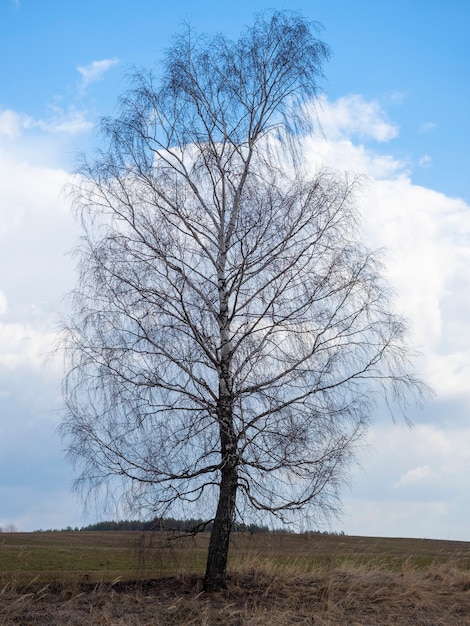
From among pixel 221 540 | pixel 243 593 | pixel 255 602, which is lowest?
pixel 255 602

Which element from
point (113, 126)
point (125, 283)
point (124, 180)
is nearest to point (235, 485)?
point (125, 283)

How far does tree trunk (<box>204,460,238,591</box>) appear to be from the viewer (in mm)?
11414

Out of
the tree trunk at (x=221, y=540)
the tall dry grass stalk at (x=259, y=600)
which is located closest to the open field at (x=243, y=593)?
the tall dry grass stalk at (x=259, y=600)

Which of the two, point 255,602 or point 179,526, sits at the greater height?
point 179,526

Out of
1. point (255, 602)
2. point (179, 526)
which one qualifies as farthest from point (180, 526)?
point (255, 602)

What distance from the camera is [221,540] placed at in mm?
11445

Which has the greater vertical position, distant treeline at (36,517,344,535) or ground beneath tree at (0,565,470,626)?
distant treeline at (36,517,344,535)

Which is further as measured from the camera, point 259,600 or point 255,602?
point 259,600

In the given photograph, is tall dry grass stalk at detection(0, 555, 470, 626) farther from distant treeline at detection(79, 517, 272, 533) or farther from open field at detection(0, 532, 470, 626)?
distant treeline at detection(79, 517, 272, 533)

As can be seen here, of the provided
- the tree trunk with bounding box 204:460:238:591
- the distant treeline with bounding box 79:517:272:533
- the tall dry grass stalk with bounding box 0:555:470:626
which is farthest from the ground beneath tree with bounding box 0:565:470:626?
the distant treeline with bounding box 79:517:272:533

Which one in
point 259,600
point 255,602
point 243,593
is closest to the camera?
point 255,602

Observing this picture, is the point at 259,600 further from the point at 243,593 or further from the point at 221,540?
the point at 221,540

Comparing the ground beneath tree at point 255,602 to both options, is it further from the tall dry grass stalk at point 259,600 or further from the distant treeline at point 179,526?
the distant treeline at point 179,526

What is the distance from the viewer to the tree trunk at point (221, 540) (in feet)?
37.4
